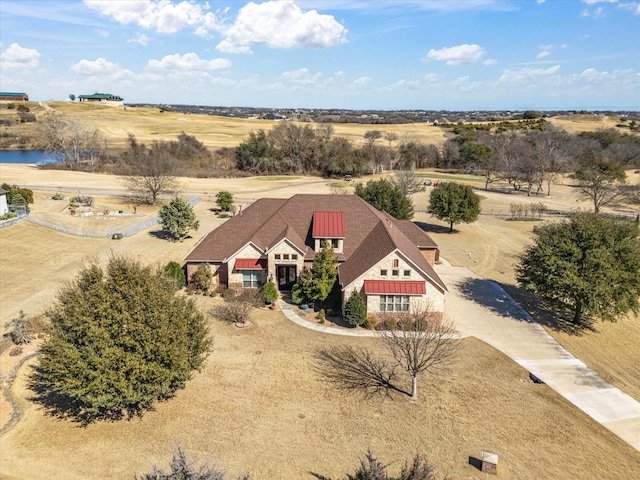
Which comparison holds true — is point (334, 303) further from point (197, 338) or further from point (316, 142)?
point (316, 142)

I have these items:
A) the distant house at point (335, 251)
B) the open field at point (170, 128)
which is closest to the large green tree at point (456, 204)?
the distant house at point (335, 251)

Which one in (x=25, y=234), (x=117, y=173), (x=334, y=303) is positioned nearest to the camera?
(x=334, y=303)

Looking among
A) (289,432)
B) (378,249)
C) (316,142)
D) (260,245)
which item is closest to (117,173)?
(316,142)

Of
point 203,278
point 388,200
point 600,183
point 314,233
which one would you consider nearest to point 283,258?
point 314,233

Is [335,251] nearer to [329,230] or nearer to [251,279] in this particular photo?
[329,230]

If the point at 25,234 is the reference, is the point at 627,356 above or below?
below
